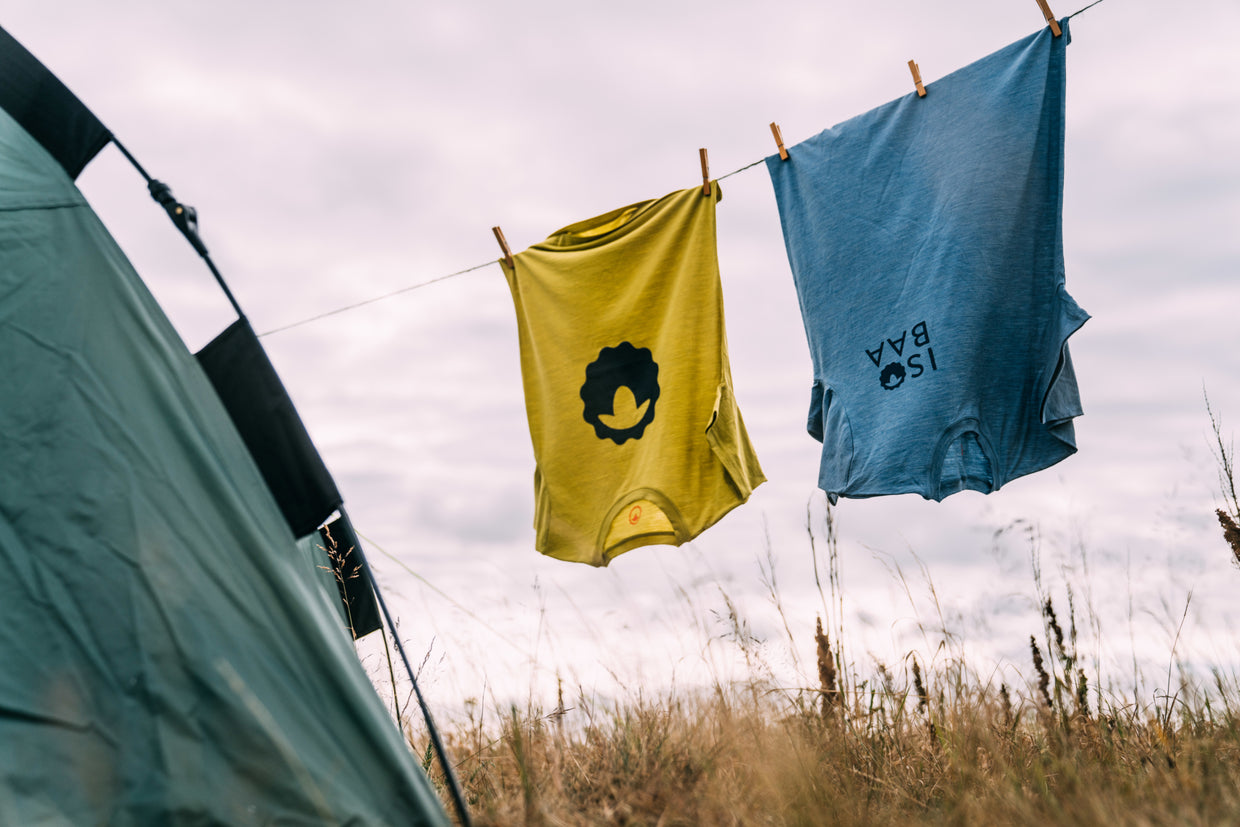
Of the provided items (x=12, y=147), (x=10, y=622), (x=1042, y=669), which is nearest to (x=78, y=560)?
(x=10, y=622)

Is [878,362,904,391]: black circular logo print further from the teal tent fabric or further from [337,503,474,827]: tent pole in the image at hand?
the teal tent fabric

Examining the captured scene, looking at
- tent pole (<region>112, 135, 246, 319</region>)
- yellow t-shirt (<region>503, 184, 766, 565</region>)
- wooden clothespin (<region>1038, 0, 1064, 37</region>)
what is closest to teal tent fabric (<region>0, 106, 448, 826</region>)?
tent pole (<region>112, 135, 246, 319</region>)

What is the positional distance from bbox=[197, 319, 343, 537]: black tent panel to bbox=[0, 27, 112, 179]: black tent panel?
559 mm

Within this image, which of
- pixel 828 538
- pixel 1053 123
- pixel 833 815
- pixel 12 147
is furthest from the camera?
pixel 828 538

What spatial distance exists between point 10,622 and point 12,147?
108cm

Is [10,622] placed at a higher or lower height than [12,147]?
lower

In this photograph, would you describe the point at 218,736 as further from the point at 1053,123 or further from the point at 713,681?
the point at 1053,123

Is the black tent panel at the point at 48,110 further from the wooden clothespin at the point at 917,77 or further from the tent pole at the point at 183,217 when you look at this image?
the wooden clothespin at the point at 917,77

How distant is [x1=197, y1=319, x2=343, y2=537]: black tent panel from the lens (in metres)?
1.80

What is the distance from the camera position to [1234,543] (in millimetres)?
2023

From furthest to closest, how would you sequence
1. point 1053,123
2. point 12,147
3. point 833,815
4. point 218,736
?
1. point 1053,123
2. point 12,147
3. point 833,815
4. point 218,736

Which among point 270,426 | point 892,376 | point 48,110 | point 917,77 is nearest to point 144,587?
point 270,426

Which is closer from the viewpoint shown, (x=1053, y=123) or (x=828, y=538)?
(x=1053, y=123)

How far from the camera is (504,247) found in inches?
124
